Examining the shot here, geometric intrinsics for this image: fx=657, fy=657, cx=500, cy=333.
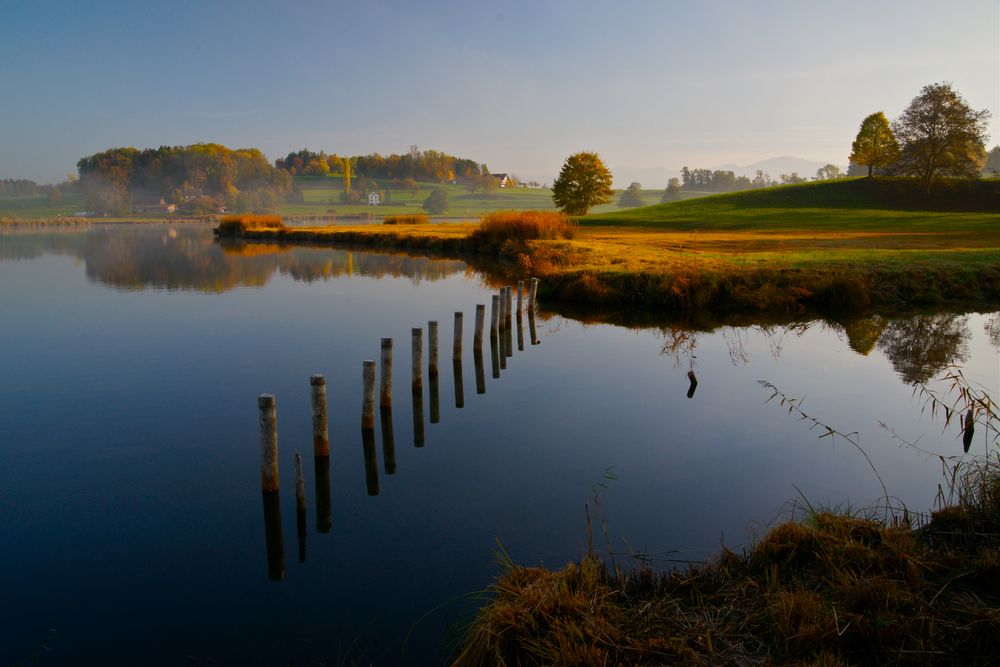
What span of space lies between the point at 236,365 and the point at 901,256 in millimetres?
23664

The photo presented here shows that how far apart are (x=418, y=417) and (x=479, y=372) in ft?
10.4

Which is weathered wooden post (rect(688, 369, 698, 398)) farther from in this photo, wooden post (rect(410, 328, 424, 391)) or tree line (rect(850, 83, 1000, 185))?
tree line (rect(850, 83, 1000, 185))

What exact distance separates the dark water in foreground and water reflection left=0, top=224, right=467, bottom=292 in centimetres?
1316

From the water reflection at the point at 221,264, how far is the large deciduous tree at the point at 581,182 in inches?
955

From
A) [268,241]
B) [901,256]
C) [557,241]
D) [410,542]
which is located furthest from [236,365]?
[268,241]

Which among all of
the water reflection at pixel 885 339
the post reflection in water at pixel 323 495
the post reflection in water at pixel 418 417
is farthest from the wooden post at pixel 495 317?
the post reflection in water at pixel 323 495

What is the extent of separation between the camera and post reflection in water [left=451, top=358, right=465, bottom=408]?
1232 centimetres

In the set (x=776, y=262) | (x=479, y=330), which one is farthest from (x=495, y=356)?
(x=776, y=262)

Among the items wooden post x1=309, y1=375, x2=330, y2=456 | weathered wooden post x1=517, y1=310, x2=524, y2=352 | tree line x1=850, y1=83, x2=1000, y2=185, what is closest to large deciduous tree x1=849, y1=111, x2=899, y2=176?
tree line x1=850, y1=83, x2=1000, y2=185

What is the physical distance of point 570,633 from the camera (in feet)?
14.7

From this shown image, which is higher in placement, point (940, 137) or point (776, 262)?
point (940, 137)

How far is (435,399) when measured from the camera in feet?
40.0

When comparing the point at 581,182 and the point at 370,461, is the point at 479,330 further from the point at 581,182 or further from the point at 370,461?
the point at 581,182

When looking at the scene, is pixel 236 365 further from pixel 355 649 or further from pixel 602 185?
pixel 602 185
